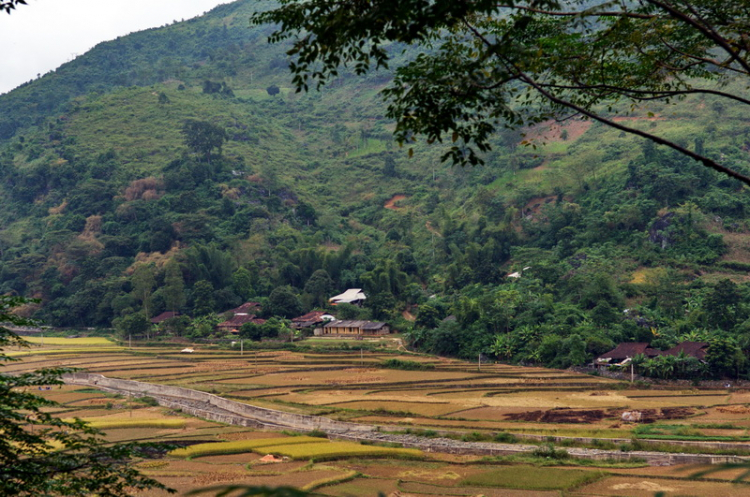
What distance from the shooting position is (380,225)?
93.8 m

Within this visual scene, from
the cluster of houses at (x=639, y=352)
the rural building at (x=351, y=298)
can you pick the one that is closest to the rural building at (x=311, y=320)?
the rural building at (x=351, y=298)

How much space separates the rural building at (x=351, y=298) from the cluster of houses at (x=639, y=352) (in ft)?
101

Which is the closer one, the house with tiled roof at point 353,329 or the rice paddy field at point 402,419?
the rice paddy field at point 402,419

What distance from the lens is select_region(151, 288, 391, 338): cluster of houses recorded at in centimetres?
6122

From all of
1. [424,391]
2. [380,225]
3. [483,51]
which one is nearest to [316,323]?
[424,391]

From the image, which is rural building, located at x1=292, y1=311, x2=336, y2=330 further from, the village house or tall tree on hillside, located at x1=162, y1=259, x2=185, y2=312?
tall tree on hillside, located at x1=162, y1=259, x2=185, y2=312

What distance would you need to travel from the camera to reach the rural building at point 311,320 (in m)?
63.5

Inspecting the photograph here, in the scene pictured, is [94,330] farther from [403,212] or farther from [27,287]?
[403,212]

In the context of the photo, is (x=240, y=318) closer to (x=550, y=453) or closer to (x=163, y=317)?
(x=163, y=317)

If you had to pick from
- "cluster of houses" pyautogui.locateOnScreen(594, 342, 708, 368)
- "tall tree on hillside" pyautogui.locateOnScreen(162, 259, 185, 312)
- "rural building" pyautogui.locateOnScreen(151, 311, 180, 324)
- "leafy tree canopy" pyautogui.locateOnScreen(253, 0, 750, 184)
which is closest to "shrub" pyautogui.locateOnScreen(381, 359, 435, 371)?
"cluster of houses" pyautogui.locateOnScreen(594, 342, 708, 368)

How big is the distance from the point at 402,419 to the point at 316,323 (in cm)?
3346

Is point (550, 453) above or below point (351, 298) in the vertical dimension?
below

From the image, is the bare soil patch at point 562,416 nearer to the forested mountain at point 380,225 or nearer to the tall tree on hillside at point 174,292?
the forested mountain at point 380,225

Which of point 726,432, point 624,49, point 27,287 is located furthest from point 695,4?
point 27,287
